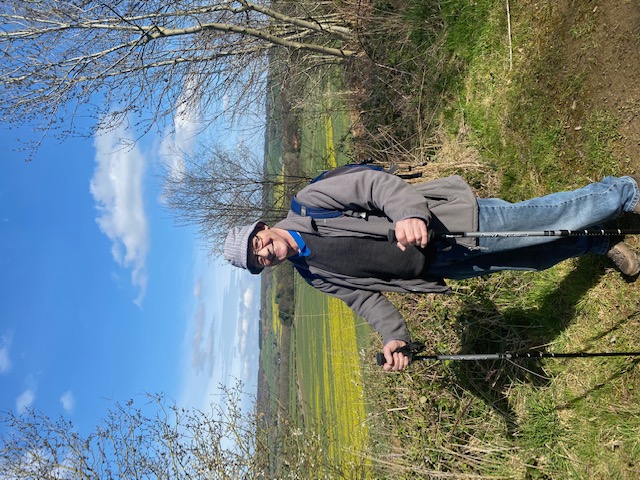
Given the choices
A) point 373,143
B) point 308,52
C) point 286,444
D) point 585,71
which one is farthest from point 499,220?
point 308,52

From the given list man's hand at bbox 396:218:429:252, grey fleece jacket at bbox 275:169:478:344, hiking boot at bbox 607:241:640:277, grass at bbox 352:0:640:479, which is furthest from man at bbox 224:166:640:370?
grass at bbox 352:0:640:479

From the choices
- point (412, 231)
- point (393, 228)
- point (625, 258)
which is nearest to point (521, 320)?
point (625, 258)

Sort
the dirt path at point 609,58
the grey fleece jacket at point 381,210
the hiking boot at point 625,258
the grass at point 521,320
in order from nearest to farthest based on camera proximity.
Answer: the grey fleece jacket at point 381,210
the hiking boot at point 625,258
the dirt path at point 609,58
the grass at point 521,320

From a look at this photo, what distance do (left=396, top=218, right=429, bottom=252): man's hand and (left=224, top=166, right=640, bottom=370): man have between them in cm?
34

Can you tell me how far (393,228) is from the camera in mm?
3025

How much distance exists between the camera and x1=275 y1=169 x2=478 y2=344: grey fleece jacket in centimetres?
293

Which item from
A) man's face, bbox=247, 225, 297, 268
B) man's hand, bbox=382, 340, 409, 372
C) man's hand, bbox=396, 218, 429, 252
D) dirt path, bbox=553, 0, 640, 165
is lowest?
man's hand, bbox=382, 340, 409, 372

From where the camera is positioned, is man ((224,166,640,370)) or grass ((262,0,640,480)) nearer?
man ((224,166,640,370))

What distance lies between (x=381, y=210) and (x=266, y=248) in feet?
2.63

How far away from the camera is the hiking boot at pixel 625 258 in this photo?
12.2 ft

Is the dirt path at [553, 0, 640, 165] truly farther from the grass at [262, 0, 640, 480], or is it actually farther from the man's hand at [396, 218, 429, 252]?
the man's hand at [396, 218, 429, 252]

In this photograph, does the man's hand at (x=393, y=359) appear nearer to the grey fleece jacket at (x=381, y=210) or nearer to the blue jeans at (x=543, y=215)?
the grey fleece jacket at (x=381, y=210)

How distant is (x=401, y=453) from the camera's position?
621 cm

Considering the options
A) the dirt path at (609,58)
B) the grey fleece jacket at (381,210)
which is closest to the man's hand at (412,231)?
the grey fleece jacket at (381,210)
